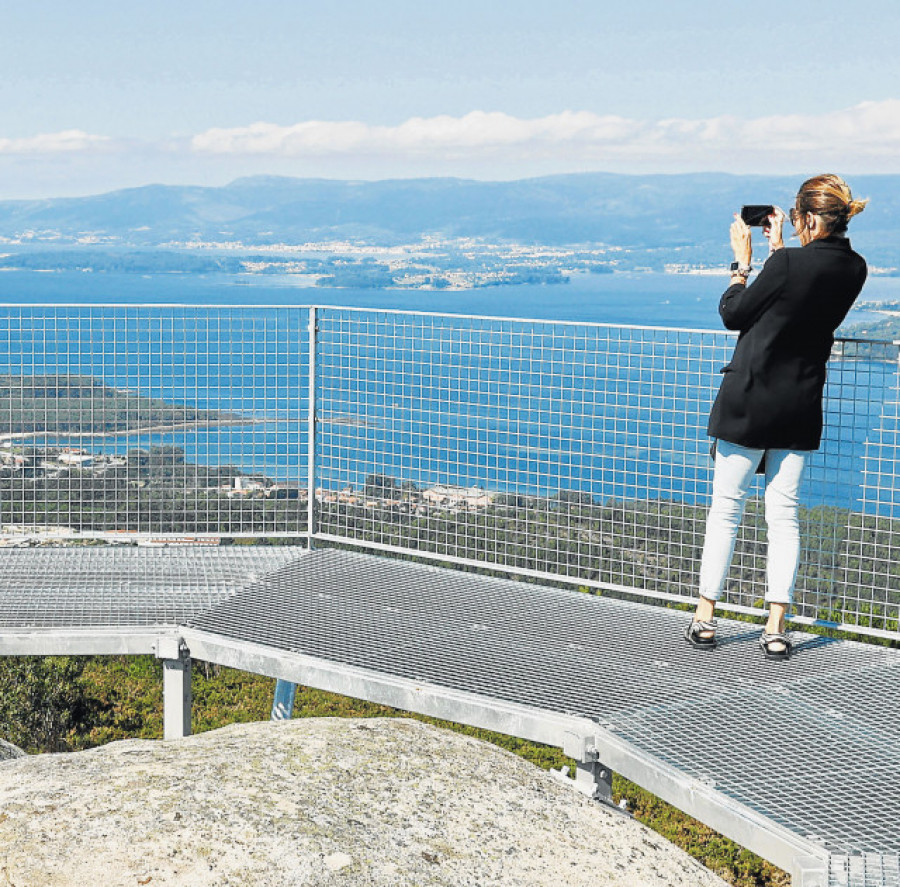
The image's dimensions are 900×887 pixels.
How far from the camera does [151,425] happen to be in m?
7.34

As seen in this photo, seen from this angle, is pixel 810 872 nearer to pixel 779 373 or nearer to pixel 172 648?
pixel 779 373

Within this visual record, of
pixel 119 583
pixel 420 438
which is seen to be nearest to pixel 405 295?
pixel 420 438

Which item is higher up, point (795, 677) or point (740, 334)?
point (740, 334)

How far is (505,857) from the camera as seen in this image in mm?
3242

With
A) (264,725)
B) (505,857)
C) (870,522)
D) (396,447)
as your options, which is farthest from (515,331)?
(505,857)

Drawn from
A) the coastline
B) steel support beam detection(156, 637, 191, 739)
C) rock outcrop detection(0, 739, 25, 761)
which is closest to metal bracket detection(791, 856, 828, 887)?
rock outcrop detection(0, 739, 25, 761)

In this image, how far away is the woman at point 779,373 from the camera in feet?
15.9

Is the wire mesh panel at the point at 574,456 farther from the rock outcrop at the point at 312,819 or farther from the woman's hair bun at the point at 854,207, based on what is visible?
the rock outcrop at the point at 312,819

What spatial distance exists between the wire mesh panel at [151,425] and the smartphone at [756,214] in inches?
118

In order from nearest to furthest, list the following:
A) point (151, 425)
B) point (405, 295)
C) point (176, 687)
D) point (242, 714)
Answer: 1. point (176, 687)
2. point (151, 425)
3. point (242, 714)
4. point (405, 295)

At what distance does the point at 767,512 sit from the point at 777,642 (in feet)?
1.90

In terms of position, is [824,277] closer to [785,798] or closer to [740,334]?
[740,334]

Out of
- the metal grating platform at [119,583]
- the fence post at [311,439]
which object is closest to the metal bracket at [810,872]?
the metal grating platform at [119,583]

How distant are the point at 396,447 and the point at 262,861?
13.4 ft
